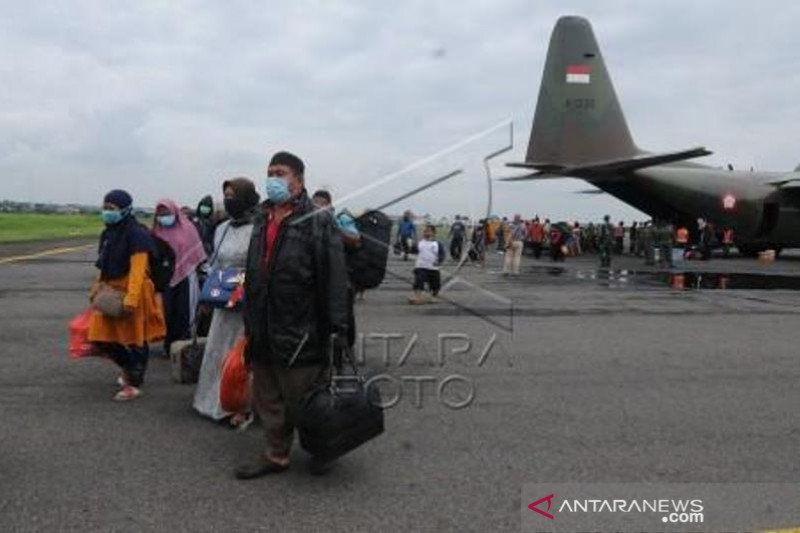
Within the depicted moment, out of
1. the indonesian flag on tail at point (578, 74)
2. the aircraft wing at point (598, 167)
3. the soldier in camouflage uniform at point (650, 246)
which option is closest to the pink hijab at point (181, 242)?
the aircraft wing at point (598, 167)

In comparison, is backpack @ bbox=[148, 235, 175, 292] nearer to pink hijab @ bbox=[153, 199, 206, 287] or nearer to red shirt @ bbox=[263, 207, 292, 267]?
pink hijab @ bbox=[153, 199, 206, 287]

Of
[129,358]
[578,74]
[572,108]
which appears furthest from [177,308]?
[578,74]

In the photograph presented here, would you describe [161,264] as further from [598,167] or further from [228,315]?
[598,167]

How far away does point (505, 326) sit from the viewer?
10883mm

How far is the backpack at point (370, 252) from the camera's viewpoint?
629 cm

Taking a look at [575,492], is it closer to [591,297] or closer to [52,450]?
[52,450]

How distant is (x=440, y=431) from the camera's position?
5.62 m

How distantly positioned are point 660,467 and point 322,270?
91.2 inches

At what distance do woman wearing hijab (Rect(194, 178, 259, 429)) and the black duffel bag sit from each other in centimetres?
125

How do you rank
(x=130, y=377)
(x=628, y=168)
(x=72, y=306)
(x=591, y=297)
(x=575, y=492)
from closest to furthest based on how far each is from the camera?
(x=575, y=492) < (x=130, y=377) < (x=72, y=306) < (x=591, y=297) < (x=628, y=168)

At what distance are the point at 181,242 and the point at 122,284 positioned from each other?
3.92 feet

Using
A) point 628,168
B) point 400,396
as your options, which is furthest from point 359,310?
point 628,168

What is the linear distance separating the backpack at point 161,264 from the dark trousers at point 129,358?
1.89ft

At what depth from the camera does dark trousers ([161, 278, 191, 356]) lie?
7684mm
